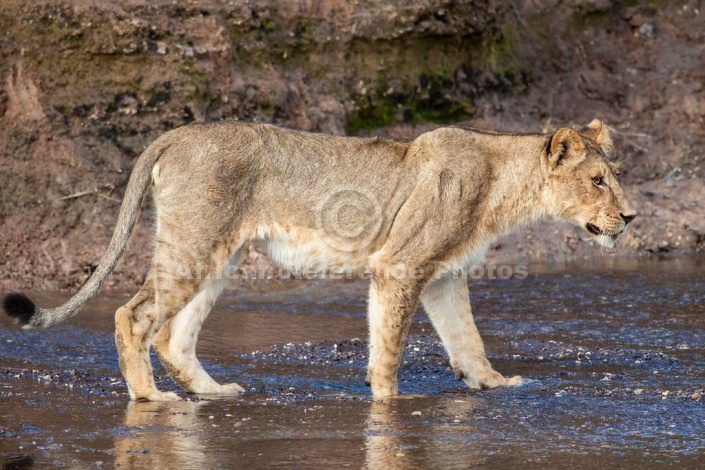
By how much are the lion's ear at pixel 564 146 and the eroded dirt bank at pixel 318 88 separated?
4.63m

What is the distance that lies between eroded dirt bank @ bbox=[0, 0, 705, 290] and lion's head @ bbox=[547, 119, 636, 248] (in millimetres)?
4579

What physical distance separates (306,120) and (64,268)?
134 inches

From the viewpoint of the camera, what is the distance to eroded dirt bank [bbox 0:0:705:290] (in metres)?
11.7

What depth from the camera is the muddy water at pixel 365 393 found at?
559cm

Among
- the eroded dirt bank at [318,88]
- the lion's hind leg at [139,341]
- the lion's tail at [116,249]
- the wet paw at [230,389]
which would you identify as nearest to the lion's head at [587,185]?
the wet paw at [230,389]

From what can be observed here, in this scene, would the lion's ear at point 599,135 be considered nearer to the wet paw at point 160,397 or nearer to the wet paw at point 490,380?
the wet paw at point 490,380

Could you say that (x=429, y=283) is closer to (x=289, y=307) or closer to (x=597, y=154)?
(x=597, y=154)

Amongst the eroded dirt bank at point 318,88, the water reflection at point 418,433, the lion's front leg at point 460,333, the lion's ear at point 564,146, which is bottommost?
the water reflection at point 418,433

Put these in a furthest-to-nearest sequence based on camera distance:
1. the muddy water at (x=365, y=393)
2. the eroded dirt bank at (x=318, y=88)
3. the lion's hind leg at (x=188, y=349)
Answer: the eroded dirt bank at (x=318, y=88) → the lion's hind leg at (x=188, y=349) → the muddy water at (x=365, y=393)

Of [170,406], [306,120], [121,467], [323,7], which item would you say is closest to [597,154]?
[170,406]

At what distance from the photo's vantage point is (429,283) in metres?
7.40

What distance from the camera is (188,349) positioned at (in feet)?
24.5

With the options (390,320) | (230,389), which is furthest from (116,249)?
(390,320)

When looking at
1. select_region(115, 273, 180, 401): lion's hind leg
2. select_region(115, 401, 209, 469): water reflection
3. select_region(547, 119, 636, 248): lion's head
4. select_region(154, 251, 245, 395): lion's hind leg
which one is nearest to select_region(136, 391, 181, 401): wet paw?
select_region(115, 273, 180, 401): lion's hind leg
